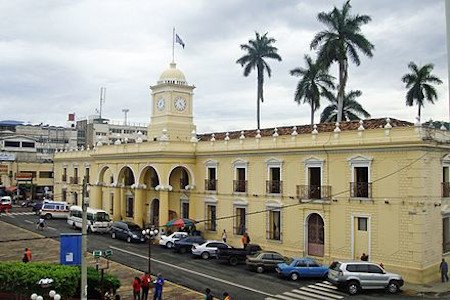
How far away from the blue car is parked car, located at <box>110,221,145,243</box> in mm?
14283

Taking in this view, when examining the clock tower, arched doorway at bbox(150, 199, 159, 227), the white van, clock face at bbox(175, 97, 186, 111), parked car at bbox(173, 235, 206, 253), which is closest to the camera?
parked car at bbox(173, 235, 206, 253)

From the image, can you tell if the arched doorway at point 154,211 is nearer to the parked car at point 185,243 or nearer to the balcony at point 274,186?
the parked car at point 185,243

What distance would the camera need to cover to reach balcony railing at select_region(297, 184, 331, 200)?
1196 inches

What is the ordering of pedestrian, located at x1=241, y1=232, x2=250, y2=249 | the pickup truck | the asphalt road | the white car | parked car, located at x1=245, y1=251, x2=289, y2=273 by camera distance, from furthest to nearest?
the white car < pedestrian, located at x1=241, y1=232, x2=250, y2=249 < the pickup truck < parked car, located at x1=245, y1=251, x2=289, y2=273 < the asphalt road

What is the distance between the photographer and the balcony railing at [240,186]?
35.8 meters

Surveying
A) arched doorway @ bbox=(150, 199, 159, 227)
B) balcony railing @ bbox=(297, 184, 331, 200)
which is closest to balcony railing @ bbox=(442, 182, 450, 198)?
balcony railing @ bbox=(297, 184, 331, 200)

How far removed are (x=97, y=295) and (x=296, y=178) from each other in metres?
15.2

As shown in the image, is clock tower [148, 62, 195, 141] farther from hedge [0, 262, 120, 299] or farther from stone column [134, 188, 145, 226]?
hedge [0, 262, 120, 299]

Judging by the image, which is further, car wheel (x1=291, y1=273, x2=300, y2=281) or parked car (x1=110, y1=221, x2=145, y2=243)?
parked car (x1=110, y1=221, x2=145, y2=243)

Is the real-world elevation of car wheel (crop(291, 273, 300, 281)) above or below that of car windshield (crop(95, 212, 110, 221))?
below

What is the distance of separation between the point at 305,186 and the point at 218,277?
8.16 metres

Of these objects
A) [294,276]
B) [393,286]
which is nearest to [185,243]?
[294,276]

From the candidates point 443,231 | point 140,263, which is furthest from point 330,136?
point 140,263

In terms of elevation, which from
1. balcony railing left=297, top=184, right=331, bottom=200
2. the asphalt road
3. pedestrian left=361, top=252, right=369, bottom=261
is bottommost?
the asphalt road
